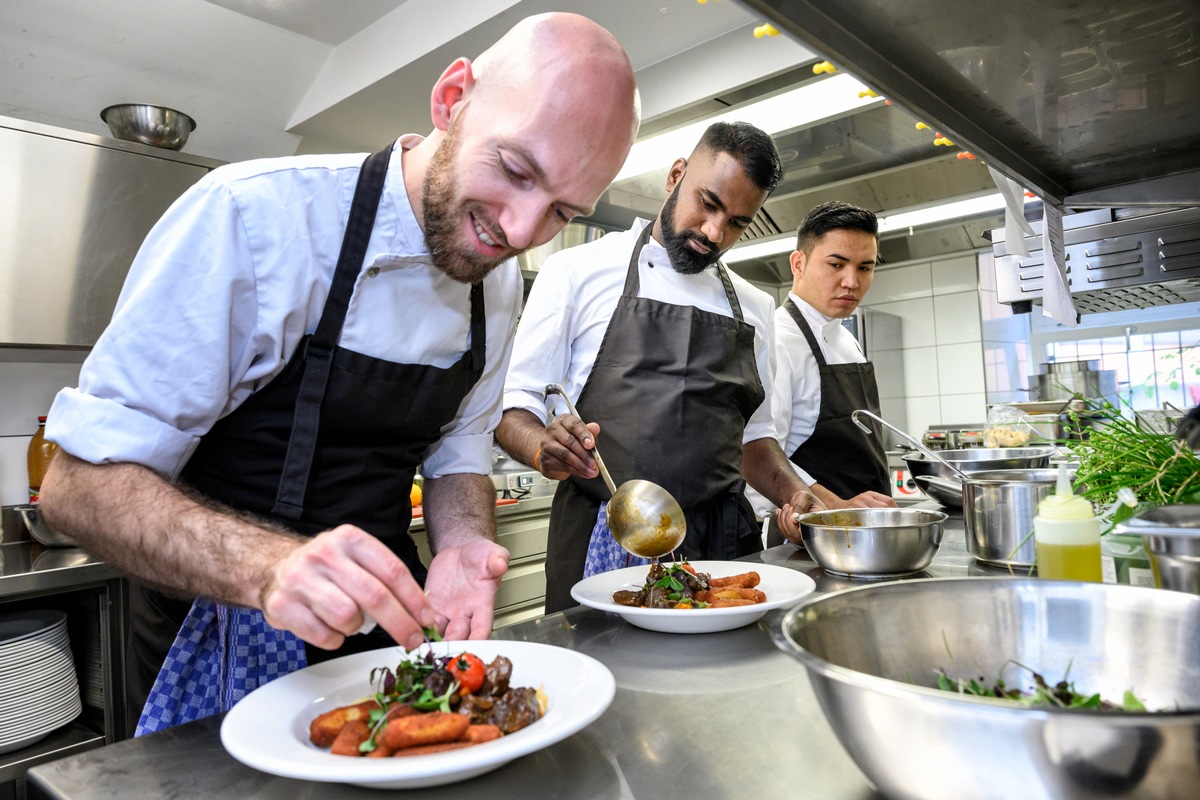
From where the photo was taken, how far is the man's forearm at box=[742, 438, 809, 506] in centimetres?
236

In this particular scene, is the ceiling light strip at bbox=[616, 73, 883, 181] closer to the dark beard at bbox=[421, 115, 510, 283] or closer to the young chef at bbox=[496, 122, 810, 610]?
the young chef at bbox=[496, 122, 810, 610]

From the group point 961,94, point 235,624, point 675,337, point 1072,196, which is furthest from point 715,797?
point 1072,196

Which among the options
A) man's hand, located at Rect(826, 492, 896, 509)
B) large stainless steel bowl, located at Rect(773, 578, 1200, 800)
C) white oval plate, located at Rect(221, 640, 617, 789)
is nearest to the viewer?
large stainless steel bowl, located at Rect(773, 578, 1200, 800)

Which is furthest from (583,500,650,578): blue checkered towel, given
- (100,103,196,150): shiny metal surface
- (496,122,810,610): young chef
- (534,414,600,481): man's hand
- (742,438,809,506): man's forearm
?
(100,103,196,150): shiny metal surface

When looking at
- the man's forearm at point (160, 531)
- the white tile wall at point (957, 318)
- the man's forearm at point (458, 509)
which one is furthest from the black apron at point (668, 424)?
the white tile wall at point (957, 318)

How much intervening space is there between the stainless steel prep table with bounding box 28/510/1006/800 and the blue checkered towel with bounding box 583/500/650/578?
0.87 meters

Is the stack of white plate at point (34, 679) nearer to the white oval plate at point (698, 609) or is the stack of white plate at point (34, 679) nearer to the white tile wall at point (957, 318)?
the white oval plate at point (698, 609)

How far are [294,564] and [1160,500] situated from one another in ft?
3.90

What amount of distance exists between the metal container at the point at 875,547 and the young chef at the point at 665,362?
1.31 feet

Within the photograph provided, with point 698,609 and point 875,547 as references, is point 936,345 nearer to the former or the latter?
point 875,547

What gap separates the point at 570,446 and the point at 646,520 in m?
0.26

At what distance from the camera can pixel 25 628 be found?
2.45 m

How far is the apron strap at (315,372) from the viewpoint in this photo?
1235 mm

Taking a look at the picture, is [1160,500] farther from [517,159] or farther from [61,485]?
[61,485]
